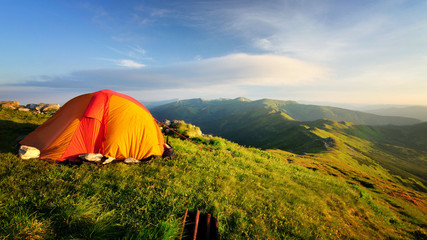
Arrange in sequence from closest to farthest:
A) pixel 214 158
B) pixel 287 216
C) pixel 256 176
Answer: pixel 287 216 → pixel 256 176 → pixel 214 158

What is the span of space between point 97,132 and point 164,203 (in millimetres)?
6444

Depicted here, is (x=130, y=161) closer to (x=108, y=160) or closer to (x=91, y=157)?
(x=108, y=160)

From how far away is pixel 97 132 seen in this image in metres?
9.11

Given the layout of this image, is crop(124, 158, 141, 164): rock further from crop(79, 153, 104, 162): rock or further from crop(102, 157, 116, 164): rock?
crop(79, 153, 104, 162): rock

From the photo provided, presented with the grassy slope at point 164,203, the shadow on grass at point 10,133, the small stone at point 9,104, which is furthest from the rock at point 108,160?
the small stone at point 9,104

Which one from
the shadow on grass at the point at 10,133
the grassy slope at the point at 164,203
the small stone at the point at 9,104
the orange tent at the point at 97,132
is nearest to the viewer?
the grassy slope at the point at 164,203

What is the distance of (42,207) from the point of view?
174 inches

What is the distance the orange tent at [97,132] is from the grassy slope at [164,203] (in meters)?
1.03

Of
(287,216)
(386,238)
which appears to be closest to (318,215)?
(287,216)

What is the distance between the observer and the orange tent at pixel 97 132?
8555mm

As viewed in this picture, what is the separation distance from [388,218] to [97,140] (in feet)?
61.3

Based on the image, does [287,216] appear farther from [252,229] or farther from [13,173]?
[13,173]

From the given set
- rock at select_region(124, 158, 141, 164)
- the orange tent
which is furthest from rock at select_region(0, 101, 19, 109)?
rock at select_region(124, 158, 141, 164)

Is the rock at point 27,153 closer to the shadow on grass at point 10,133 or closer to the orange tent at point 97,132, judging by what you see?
the orange tent at point 97,132
